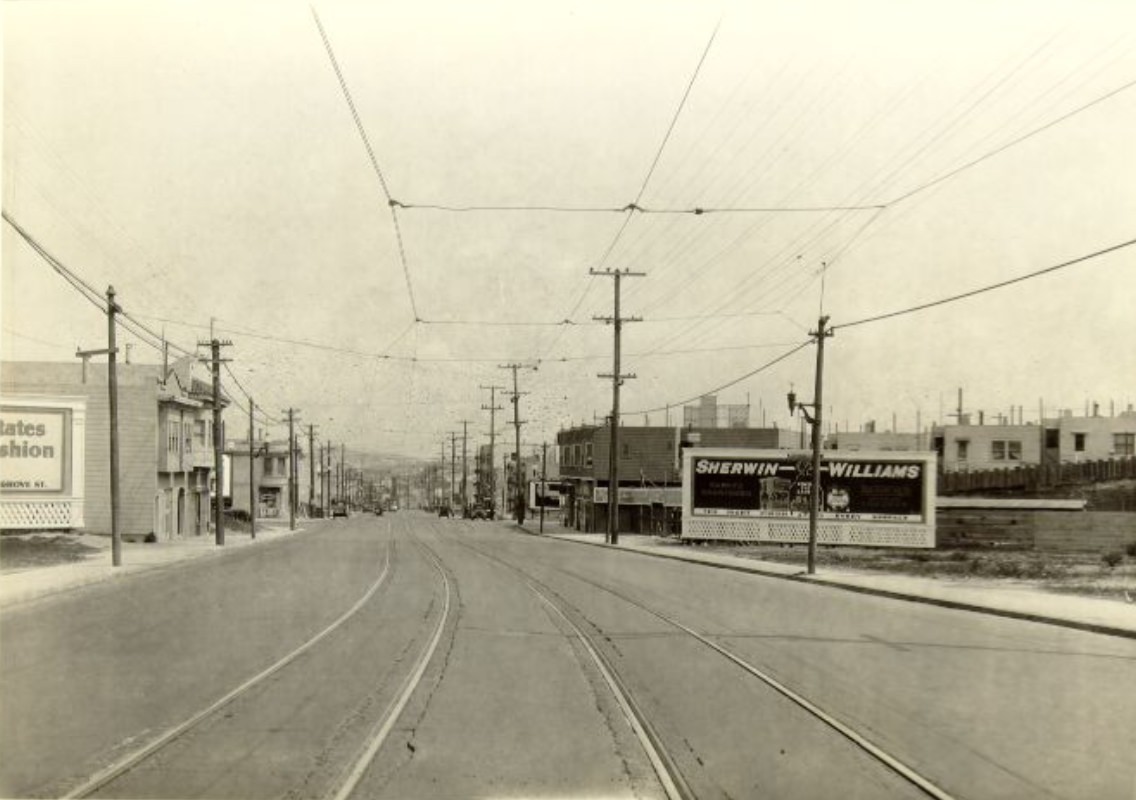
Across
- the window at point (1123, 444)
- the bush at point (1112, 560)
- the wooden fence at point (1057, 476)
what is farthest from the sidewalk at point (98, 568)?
the window at point (1123, 444)

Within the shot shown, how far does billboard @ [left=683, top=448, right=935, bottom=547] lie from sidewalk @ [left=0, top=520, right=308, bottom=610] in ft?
64.7

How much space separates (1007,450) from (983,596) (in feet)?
258

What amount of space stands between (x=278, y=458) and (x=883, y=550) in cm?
7752

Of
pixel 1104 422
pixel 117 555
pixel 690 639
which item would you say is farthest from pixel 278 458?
pixel 690 639

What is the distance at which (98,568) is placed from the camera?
3145 centimetres

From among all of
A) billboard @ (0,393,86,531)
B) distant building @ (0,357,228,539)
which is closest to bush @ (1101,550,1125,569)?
billboard @ (0,393,86,531)

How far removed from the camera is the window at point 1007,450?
9688cm

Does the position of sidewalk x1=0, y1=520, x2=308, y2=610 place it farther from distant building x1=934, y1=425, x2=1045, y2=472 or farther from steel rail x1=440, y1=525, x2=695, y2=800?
distant building x1=934, y1=425, x2=1045, y2=472

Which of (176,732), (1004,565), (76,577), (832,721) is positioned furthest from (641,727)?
(1004,565)

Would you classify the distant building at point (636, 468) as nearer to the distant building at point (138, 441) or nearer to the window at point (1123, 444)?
the distant building at point (138, 441)

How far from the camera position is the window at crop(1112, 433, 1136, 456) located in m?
94.1

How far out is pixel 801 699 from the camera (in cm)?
1064

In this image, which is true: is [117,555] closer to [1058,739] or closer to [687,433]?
[1058,739]

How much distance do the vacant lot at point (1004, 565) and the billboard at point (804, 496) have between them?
91 centimetres
